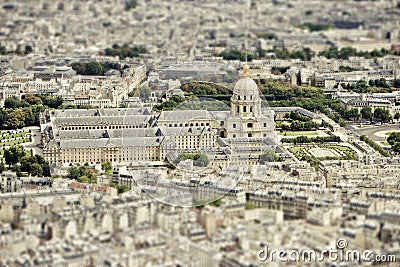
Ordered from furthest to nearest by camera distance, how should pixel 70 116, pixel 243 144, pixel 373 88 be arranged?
pixel 373 88
pixel 70 116
pixel 243 144

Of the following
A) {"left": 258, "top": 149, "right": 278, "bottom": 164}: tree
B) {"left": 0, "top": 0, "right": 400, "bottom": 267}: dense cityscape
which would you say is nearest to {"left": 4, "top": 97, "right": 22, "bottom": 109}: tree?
{"left": 0, "top": 0, "right": 400, "bottom": 267}: dense cityscape

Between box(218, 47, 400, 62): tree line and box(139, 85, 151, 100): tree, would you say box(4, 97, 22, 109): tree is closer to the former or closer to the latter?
box(139, 85, 151, 100): tree

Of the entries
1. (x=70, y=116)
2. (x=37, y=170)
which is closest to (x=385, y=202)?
(x=37, y=170)

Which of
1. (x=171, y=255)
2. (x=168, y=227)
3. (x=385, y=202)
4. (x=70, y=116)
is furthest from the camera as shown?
(x=70, y=116)

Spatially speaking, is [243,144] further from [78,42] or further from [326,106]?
[78,42]

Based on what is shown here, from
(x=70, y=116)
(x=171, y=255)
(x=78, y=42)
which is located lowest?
(x=171, y=255)

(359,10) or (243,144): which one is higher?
(359,10)

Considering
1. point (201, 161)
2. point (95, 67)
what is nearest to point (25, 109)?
point (201, 161)
